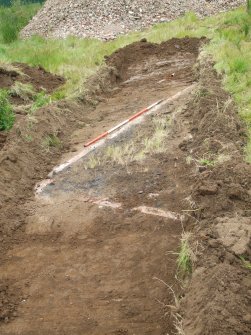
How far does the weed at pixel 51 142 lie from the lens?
8.11m

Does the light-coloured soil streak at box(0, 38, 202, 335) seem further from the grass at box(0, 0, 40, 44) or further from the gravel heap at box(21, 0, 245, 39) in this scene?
the grass at box(0, 0, 40, 44)

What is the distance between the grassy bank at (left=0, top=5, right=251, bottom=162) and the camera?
911 cm

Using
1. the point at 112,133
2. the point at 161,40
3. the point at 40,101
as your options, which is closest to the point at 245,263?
the point at 112,133

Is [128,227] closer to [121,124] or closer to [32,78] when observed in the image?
[121,124]

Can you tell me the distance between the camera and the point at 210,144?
6676 mm

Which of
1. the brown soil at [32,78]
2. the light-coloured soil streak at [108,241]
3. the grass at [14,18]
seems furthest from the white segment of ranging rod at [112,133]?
the grass at [14,18]

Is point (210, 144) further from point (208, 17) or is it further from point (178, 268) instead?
point (208, 17)

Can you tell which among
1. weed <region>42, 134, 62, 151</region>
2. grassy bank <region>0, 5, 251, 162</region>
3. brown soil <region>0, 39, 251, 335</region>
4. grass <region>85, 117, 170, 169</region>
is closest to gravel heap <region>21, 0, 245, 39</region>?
grassy bank <region>0, 5, 251, 162</region>

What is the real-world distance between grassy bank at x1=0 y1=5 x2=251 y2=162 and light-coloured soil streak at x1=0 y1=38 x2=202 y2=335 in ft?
4.05

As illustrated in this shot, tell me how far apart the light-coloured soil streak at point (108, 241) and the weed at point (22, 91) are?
2.05m

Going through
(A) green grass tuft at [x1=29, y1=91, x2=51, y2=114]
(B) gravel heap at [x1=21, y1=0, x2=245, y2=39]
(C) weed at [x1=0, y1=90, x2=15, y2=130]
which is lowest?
(B) gravel heap at [x1=21, y1=0, x2=245, y2=39]

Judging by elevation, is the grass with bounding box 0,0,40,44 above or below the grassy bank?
above

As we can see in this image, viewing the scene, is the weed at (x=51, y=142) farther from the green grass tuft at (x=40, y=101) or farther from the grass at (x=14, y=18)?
the grass at (x=14, y=18)

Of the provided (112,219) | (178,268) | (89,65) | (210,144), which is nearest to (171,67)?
(89,65)
